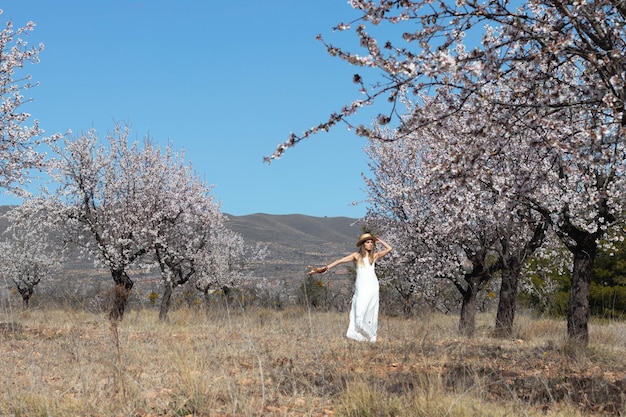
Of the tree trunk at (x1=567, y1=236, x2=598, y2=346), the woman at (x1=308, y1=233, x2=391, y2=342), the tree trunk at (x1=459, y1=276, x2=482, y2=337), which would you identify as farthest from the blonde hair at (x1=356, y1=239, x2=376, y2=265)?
the tree trunk at (x1=459, y1=276, x2=482, y2=337)

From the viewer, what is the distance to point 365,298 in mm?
11969

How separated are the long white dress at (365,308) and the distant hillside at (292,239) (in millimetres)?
56649

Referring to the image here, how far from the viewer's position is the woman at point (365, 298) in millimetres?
11641

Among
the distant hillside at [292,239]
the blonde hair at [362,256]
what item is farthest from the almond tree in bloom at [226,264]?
the distant hillside at [292,239]

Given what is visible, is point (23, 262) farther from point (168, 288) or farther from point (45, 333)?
point (45, 333)

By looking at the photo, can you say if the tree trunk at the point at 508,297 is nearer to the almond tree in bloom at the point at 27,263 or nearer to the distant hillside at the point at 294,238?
the almond tree in bloom at the point at 27,263

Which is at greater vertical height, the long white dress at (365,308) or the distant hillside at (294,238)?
the distant hillside at (294,238)

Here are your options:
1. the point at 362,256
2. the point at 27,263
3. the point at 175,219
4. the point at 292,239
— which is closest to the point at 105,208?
the point at 175,219

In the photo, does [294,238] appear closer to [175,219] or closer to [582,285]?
[175,219]

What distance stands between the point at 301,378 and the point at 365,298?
509 cm

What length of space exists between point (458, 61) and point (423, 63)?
0.41m

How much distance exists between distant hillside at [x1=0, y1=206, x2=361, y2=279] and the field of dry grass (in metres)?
58.5

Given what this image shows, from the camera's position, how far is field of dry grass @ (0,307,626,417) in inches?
218

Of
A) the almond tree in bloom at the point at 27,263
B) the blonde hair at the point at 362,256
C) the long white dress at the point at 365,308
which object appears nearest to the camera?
the long white dress at the point at 365,308
